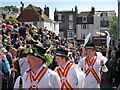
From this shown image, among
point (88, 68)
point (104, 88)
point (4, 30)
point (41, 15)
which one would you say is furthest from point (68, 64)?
point (41, 15)

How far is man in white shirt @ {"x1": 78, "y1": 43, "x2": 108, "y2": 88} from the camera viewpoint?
7.41m

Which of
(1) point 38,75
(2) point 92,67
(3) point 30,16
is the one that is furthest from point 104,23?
(1) point 38,75

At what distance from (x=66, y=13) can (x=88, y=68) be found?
5666cm

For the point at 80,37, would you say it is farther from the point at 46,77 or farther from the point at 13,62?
the point at 46,77

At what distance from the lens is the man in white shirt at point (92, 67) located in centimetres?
741

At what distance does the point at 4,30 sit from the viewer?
14102 millimetres

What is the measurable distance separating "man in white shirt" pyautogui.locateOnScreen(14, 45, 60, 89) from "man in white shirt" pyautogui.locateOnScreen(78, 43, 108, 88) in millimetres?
2556

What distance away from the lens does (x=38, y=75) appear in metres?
4.97

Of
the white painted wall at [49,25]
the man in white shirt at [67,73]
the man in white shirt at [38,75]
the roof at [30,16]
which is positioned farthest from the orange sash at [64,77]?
the roof at [30,16]

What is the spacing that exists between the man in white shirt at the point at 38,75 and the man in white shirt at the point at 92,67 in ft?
8.38

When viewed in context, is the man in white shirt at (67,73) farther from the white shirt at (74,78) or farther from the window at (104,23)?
the window at (104,23)

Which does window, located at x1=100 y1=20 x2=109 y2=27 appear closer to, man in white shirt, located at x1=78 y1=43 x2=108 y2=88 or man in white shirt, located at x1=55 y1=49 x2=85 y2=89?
man in white shirt, located at x1=78 y1=43 x2=108 y2=88

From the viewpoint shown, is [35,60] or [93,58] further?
[93,58]

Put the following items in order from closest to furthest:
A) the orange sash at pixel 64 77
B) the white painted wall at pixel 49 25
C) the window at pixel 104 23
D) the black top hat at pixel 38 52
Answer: the black top hat at pixel 38 52
the orange sash at pixel 64 77
the white painted wall at pixel 49 25
the window at pixel 104 23
